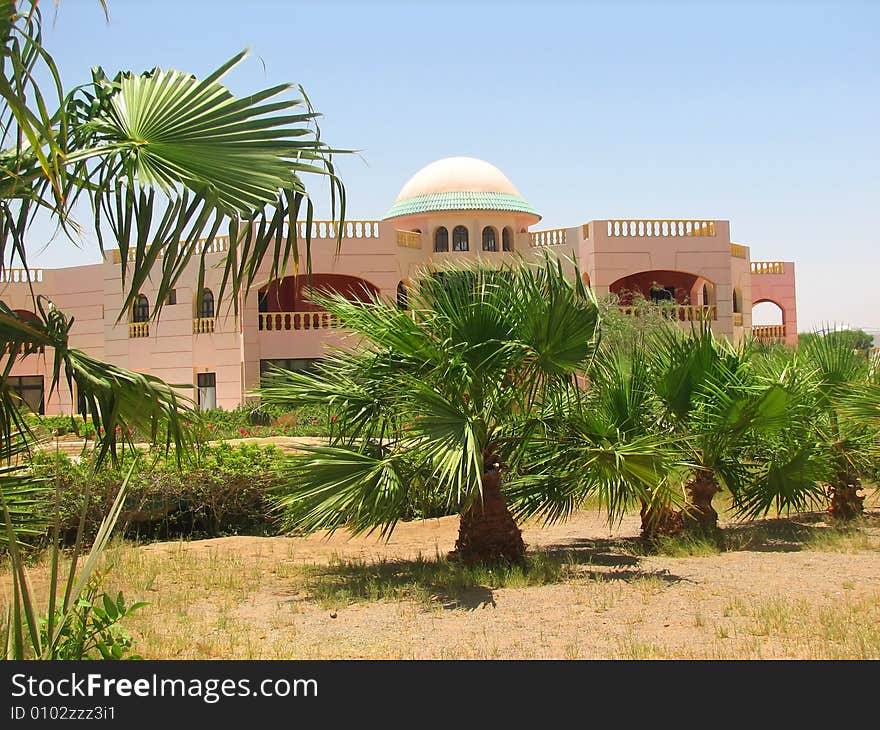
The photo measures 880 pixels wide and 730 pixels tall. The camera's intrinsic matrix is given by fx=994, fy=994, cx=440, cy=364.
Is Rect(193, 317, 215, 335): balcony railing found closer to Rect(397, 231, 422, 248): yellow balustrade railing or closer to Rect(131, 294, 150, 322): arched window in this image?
Rect(131, 294, 150, 322): arched window

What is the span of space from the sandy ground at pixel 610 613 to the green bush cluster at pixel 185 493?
1.18m

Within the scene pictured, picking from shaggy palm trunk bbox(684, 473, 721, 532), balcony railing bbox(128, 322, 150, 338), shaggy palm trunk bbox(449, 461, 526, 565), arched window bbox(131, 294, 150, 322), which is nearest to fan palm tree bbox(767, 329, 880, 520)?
shaggy palm trunk bbox(684, 473, 721, 532)

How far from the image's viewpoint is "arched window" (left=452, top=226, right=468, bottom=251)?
32.9 metres

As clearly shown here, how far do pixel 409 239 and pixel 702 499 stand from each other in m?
22.5

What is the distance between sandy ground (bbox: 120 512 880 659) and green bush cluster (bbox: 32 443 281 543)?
1176 mm

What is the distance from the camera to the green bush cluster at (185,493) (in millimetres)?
11441

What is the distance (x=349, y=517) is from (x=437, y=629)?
1797 mm

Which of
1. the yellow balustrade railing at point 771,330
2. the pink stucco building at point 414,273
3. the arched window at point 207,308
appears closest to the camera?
the pink stucco building at point 414,273

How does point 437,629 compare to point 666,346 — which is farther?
Answer: point 666,346

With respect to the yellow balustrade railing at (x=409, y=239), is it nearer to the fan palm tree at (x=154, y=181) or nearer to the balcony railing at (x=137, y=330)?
the balcony railing at (x=137, y=330)

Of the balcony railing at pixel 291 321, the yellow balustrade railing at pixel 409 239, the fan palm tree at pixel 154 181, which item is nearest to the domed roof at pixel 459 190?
the yellow balustrade railing at pixel 409 239

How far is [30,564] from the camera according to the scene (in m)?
10.1
